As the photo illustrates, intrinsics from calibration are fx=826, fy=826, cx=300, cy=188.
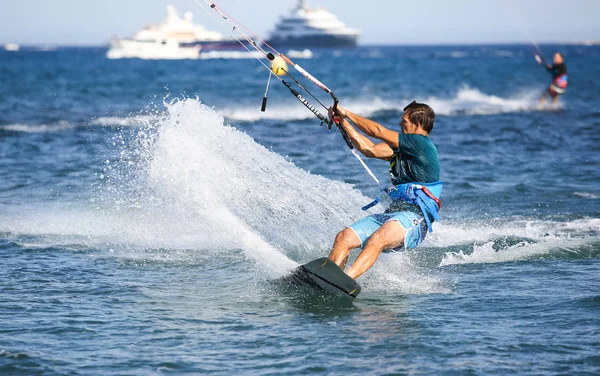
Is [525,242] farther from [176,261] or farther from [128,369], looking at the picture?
[128,369]

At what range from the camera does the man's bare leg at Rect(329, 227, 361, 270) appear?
23.6 feet

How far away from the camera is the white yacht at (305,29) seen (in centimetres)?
14175

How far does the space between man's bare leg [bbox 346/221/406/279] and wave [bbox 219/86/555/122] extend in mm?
19568

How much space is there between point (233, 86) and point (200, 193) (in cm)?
3767

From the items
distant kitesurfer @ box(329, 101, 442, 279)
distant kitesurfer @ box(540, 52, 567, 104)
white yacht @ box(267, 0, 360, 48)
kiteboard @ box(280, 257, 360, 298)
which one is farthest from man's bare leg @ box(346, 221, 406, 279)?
white yacht @ box(267, 0, 360, 48)

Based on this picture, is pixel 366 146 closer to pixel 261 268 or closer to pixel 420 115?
pixel 420 115

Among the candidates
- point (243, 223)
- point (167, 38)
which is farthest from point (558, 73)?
→ point (167, 38)

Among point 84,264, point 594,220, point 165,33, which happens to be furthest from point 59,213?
point 165,33

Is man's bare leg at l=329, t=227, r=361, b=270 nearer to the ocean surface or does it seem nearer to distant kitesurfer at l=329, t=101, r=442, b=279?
distant kitesurfer at l=329, t=101, r=442, b=279

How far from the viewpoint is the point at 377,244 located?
7234 mm

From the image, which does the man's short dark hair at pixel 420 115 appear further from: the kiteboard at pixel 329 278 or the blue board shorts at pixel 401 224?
the kiteboard at pixel 329 278

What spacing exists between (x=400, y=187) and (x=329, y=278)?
122 cm

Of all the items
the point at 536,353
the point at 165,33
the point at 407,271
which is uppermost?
the point at 165,33

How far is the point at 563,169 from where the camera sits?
627 inches
